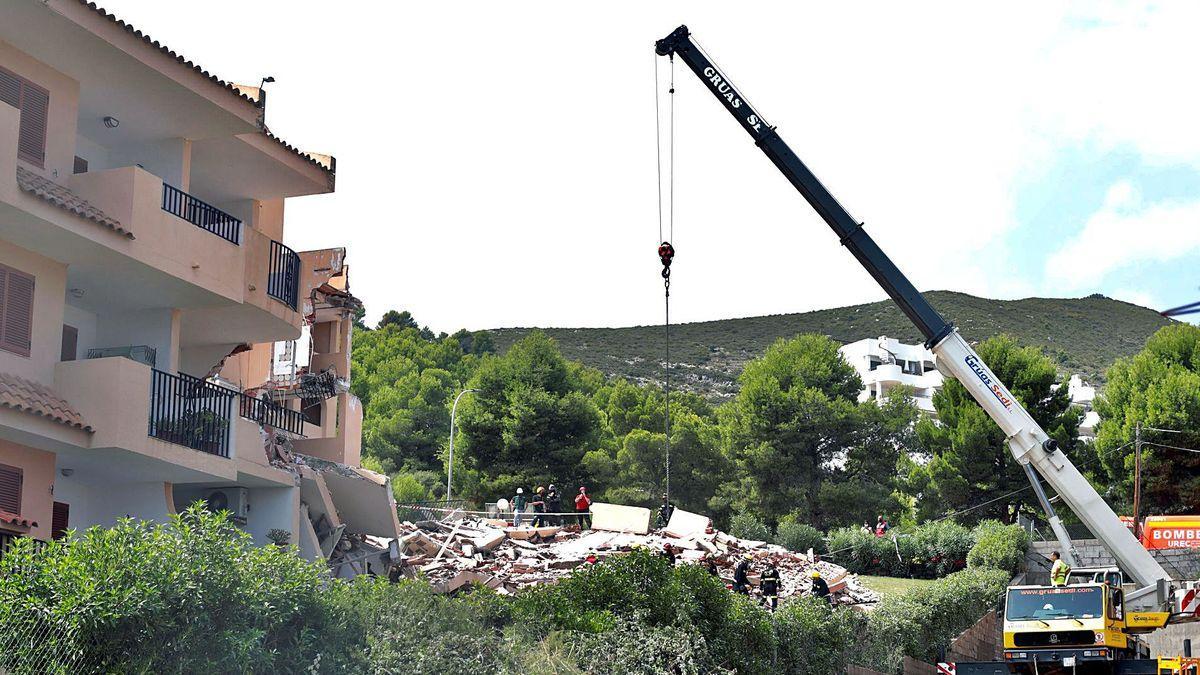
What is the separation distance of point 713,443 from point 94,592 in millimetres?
55511

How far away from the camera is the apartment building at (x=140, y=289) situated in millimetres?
21531

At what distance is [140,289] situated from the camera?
80.2 ft

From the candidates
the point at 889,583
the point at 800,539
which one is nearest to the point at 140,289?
the point at 889,583

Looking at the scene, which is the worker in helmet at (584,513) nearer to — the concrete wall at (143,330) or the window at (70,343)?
the concrete wall at (143,330)

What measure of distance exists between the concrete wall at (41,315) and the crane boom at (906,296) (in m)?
17.2

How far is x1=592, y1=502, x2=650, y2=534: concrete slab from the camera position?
1722 inches

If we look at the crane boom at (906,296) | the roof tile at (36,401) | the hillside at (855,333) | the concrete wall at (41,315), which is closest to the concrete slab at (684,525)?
the crane boom at (906,296)

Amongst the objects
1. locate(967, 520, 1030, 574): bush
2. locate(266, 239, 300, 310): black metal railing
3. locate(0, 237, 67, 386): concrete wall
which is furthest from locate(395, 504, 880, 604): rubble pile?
locate(0, 237, 67, 386): concrete wall

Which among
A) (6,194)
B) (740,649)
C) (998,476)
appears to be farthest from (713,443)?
(6,194)

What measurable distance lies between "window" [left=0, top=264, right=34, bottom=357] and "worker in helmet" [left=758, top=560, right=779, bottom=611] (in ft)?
60.9

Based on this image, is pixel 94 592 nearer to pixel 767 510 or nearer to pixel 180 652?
pixel 180 652

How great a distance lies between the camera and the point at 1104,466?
6066 cm

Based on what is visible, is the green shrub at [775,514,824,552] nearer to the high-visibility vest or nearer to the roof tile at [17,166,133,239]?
the high-visibility vest

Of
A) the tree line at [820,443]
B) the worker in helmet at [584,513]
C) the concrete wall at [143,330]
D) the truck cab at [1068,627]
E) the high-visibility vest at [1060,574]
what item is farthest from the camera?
the tree line at [820,443]
